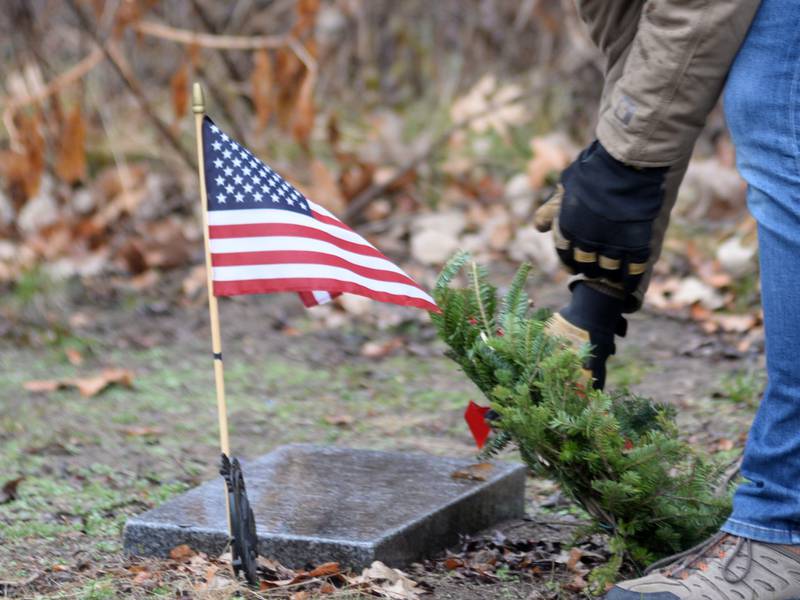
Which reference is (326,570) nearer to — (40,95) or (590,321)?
(590,321)

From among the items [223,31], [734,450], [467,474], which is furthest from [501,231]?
[467,474]

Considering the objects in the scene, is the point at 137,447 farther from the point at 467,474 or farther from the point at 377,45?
the point at 377,45

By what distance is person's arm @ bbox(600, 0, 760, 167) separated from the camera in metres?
2.10

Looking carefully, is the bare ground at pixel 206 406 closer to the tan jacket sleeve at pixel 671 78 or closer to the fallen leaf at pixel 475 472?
the fallen leaf at pixel 475 472

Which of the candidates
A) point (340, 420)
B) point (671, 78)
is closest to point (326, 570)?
point (671, 78)

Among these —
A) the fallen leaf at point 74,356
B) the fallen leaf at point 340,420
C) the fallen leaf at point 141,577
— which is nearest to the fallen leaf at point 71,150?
the fallen leaf at point 74,356

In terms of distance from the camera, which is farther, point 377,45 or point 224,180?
point 377,45

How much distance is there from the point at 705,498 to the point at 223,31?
584 cm

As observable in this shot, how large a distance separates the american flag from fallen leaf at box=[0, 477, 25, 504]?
113 centimetres

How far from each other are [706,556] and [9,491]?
6.04ft

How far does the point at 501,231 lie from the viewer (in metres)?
6.17

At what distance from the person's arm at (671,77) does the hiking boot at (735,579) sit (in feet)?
2.44

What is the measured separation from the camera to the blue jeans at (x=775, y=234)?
6.65ft

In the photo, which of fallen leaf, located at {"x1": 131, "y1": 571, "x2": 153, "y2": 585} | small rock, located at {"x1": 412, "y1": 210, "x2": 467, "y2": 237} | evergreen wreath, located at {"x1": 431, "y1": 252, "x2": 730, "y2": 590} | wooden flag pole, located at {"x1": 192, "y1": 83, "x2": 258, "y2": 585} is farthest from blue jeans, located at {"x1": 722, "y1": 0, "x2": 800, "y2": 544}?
small rock, located at {"x1": 412, "y1": 210, "x2": 467, "y2": 237}
